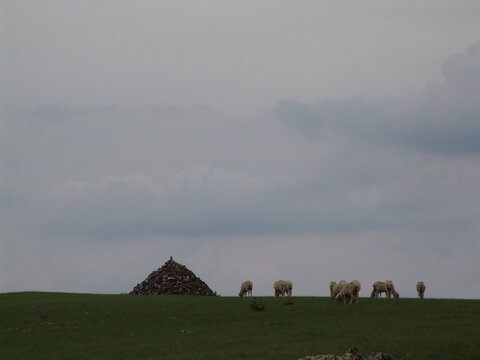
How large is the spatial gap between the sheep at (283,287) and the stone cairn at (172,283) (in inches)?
238

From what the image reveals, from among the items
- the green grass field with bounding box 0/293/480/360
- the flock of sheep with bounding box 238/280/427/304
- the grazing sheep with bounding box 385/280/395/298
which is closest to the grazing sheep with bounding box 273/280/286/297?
the flock of sheep with bounding box 238/280/427/304

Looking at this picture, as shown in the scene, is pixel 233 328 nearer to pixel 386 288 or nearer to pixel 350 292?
pixel 350 292

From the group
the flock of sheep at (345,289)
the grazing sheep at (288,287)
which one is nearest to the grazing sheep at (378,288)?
the flock of sheep at (345,289)

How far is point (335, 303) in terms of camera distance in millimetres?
51062

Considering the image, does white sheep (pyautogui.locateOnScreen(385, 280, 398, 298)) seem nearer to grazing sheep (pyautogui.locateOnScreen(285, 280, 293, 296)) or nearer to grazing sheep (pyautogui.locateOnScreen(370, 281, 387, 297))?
grazing sheep (pyautogui.locateOnScreen(370, 281, 387, 297))

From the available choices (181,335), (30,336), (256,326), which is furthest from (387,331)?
(30,336)

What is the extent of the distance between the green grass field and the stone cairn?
694 centimetres

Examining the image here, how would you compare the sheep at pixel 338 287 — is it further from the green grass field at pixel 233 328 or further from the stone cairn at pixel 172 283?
the stone cairn at pixel 172 283

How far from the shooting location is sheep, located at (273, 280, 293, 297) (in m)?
60.7

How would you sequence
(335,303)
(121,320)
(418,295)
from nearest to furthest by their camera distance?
1. (121,320)
2. (335,303)
3. (418,295)

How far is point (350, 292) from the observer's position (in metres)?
50.2

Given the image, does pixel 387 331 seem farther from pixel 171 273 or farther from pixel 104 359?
pixel 171 273

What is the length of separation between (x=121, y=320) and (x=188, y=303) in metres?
8.06

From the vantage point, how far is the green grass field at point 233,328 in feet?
115
